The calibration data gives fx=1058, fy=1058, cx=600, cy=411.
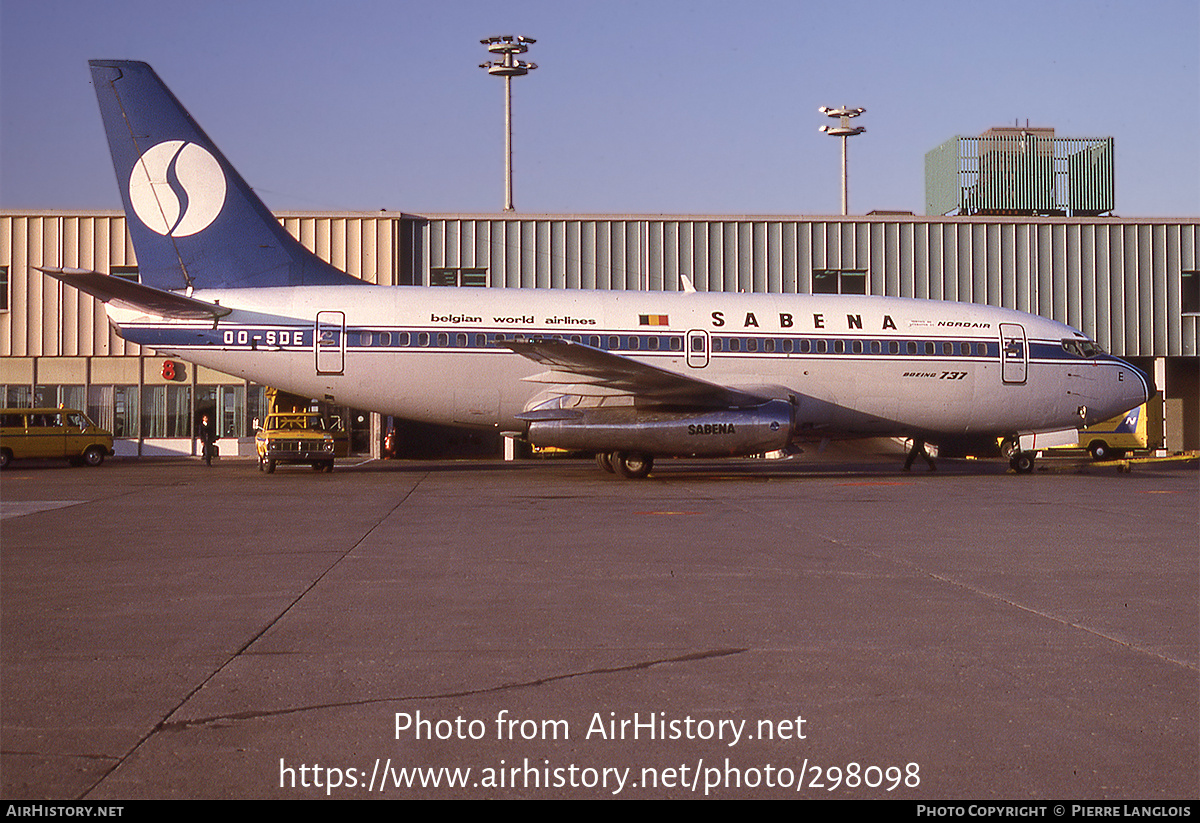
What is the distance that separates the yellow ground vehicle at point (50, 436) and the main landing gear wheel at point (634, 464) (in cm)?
1683

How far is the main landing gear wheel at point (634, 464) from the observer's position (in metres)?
21.8

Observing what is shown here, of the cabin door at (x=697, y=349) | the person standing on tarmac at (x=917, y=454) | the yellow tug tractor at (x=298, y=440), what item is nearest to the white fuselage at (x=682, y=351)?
the cabin door at (x=697, y=349)

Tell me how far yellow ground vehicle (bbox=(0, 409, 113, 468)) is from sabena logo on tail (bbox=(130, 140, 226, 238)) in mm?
10355

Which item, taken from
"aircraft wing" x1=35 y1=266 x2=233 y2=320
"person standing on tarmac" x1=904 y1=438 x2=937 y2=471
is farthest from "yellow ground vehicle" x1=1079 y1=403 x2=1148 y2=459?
"aircraft wing" x1=35 y1=266 x2=233 y2=320

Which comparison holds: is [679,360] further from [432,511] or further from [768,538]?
[768,538]

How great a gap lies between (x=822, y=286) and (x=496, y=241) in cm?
1109

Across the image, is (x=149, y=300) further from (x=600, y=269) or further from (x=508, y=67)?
(x=508, y=67)

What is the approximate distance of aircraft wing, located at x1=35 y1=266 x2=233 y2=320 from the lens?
20.1 meters

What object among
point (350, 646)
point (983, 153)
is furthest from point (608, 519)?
point (983, 153)

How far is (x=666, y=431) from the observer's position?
67.6ft

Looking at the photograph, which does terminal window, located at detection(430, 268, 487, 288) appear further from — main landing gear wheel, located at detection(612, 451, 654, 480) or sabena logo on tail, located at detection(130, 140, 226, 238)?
main landing gear wheel, located at detection(612, 451, 654, 480)

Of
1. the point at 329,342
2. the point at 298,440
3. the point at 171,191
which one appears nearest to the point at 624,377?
the point at 329,342

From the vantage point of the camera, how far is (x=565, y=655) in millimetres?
6008
